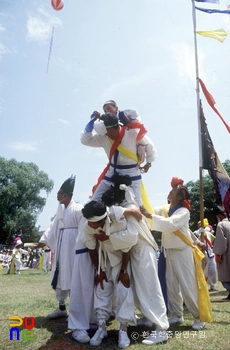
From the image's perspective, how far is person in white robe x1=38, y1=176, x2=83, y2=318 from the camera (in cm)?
482

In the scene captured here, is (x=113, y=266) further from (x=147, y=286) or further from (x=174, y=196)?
(x=174, y=196)

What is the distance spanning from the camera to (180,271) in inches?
182

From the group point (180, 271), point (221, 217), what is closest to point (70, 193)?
point (180, 271)

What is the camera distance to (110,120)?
4.20 metres

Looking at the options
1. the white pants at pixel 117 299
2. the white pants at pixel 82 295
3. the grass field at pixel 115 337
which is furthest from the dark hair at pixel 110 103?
the grass field at pixel 115 337

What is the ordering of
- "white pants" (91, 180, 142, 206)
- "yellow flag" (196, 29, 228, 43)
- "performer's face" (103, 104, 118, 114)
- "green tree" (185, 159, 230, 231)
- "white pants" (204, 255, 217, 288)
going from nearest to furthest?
"white pants" (91, 180, 142, 206), "performer's face" (103, 104, 118, 114), "yellow flag" (196, 29, 228, 43), "white pants" (204, 255, 217, 288), "green tree" (185, 159, 230, 231)

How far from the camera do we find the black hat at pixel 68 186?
5207 mm

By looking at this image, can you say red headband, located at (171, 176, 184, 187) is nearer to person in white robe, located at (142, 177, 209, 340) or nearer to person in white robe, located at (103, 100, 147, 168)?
person in white robe, located at (142, 177, 209, 340)

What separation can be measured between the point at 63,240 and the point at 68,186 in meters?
0.85

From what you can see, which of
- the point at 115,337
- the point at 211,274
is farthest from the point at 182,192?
the point at 211,274

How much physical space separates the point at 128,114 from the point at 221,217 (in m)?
5.06

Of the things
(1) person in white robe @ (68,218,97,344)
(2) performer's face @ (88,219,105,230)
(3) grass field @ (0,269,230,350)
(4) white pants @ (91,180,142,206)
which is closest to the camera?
(3) grass field @ (0,269,230,350)

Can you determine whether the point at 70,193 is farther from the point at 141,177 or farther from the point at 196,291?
the point at 196,291

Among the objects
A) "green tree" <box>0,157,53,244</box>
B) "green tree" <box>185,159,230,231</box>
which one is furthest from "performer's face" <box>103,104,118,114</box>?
"green tree" <box>0,157,53,244</box>
